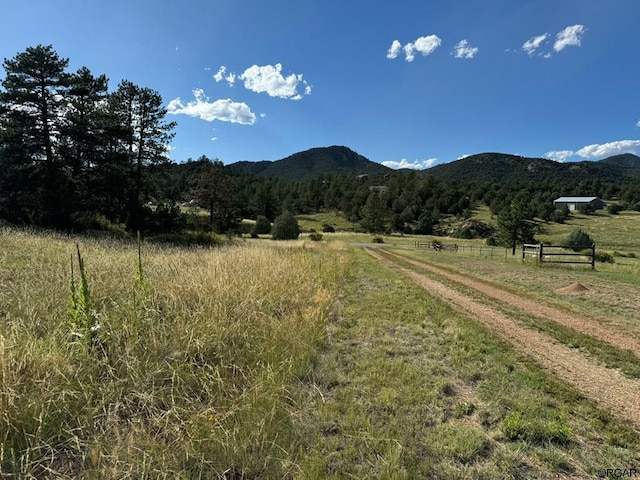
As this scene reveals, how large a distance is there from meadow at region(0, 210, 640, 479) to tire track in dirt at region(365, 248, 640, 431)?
0.23 metres

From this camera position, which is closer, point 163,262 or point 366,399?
point 366,399

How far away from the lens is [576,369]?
4.93 m

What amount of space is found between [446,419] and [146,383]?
3.01 meters

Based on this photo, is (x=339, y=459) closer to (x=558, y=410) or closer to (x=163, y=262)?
(x=558, y=410)

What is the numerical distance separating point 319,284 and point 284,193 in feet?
391

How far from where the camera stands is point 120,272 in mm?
6473

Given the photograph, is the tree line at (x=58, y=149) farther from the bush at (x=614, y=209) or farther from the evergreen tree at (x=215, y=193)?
the bush at (x=614, y=209)

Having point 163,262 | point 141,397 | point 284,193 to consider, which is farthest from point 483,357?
point 284,193

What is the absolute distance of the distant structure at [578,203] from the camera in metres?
101

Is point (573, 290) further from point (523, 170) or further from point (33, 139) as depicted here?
point (523, 170)

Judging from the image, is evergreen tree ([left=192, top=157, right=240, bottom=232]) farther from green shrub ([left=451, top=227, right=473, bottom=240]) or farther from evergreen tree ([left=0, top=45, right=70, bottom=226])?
green shrub ([left=451, top=227, right=473, bottom=240])

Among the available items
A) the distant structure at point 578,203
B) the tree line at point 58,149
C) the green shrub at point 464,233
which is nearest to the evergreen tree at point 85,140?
the tree line at point 58,149

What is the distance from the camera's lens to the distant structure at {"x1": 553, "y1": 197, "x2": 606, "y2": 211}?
10119cm

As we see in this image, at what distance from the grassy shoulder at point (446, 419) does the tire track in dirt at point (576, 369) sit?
0.95ft
